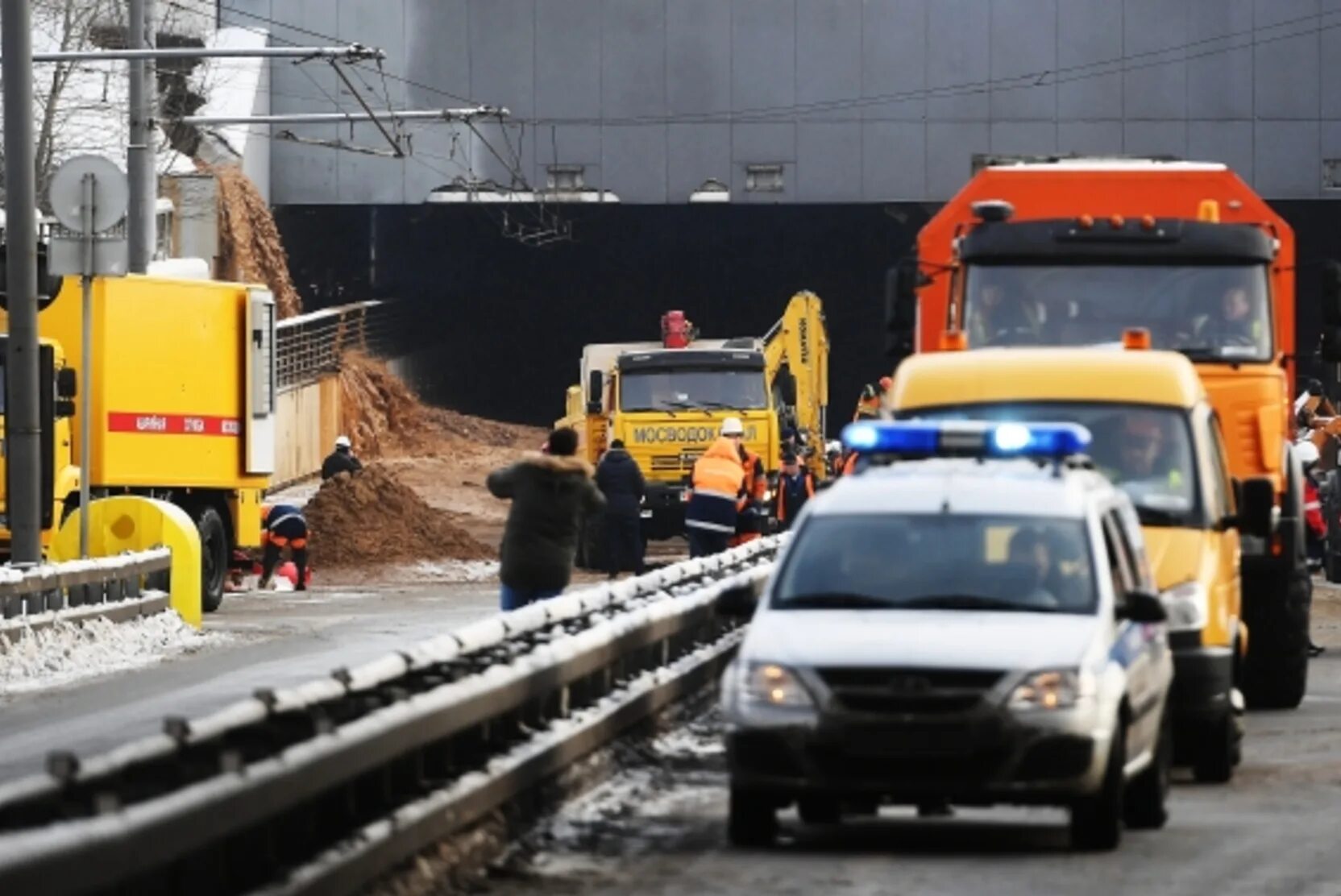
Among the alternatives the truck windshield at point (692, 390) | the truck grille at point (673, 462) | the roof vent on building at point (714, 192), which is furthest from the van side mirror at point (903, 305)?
the roof vent on building at point (714, 192)

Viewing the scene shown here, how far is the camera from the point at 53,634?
78.1 feet

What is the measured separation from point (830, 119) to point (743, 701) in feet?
182

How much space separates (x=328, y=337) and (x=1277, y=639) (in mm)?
45256

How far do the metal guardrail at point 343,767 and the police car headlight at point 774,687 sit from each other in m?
1.02

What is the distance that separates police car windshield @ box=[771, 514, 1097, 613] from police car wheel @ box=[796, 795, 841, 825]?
76 centimetres

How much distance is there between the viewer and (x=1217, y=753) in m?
15.1

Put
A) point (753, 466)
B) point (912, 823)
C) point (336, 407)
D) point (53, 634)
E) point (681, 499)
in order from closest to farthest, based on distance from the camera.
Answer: point (912, 823) → point (53, 634) → point (753, 466) → point (681, 499) → point (336, 407)

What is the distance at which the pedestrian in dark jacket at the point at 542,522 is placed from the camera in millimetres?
19328

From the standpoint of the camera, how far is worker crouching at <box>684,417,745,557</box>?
32.2 m

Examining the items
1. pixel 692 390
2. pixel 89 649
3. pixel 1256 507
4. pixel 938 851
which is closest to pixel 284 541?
pixel 692 390

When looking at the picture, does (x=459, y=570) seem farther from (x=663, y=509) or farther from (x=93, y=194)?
(x=93, y=194)

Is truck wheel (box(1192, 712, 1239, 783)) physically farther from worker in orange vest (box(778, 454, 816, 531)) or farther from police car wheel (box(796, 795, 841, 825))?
worker in orange vest (box(778, 454, 816, 531))

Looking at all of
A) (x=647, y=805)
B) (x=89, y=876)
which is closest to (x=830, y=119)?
(x=647, y=805)

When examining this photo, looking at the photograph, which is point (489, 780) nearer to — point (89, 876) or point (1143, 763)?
point (1143, 763)
